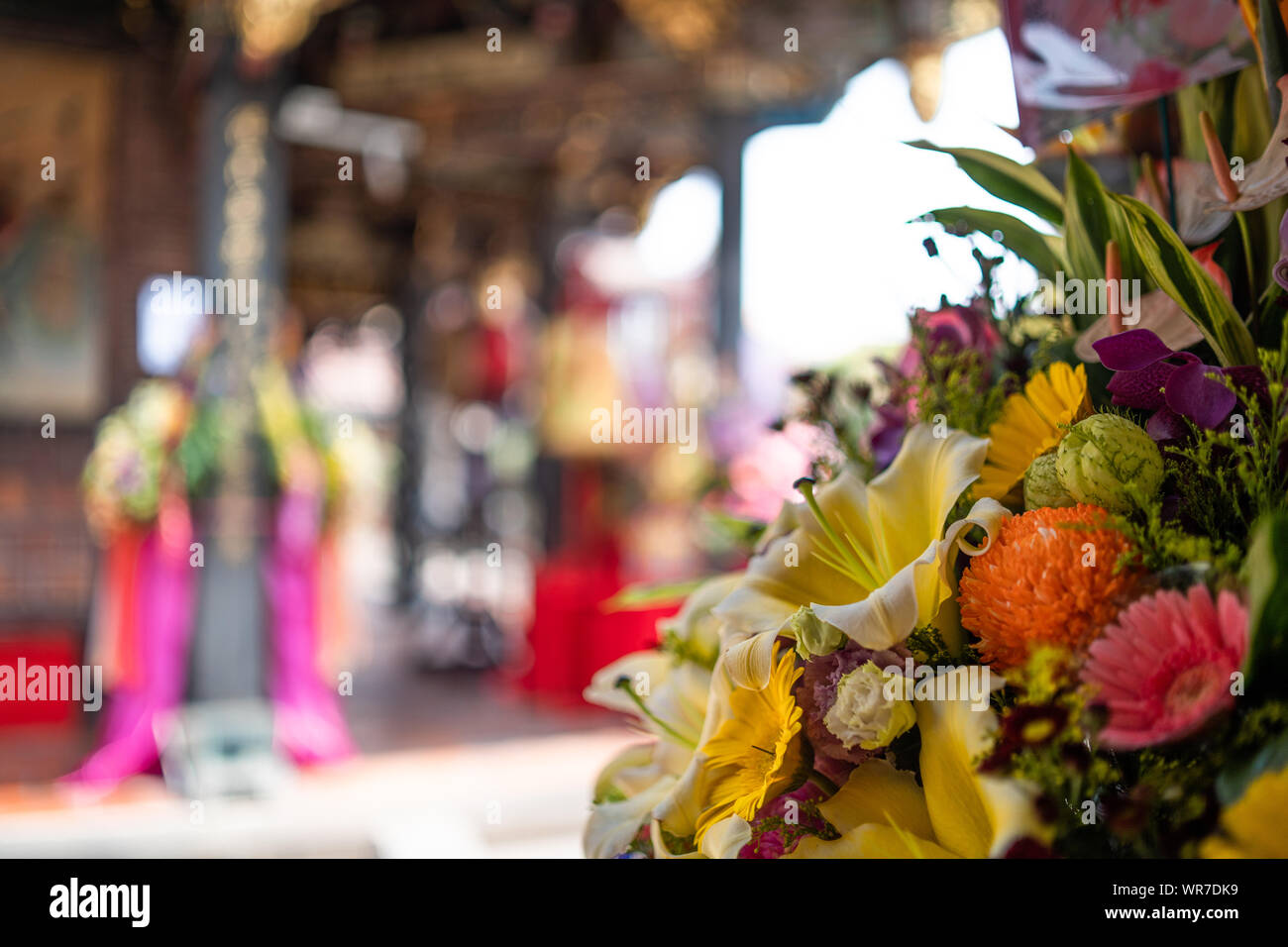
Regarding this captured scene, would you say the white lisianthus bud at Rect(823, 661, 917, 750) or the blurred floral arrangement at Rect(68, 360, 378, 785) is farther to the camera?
the blurred floral arrangement at Rect(68, 360, 378, 785)

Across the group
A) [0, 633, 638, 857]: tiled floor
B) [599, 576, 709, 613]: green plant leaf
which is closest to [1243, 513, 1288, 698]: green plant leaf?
[599, 576, 709, 613]: green plant leaf

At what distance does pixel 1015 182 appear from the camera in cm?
49

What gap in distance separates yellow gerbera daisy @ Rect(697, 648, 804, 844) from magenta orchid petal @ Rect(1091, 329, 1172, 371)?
0.50 ft

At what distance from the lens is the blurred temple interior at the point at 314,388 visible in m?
3.68

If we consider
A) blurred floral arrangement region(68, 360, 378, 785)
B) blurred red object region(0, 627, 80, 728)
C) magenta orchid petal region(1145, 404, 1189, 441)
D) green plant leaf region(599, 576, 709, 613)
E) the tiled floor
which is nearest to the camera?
magenta orchid petal region(1145, 404, 1189, 441)

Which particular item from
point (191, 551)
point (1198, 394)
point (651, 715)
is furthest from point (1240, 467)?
point (191, 551)

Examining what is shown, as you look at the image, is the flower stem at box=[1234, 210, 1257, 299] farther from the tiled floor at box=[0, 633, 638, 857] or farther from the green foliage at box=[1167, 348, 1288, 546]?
the tiled floor at box=[0, 633, 638, 857]

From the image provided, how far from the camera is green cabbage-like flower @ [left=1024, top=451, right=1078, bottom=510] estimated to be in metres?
0.39

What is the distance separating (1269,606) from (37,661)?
204 inches

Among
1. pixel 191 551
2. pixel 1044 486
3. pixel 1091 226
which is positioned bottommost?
pixel 191 551

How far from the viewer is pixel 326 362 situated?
15688 millimetres

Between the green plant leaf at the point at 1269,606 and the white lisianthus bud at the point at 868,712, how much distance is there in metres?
0.10

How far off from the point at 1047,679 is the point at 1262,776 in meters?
0.06

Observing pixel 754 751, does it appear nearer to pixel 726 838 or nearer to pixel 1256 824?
pixel 726 838
